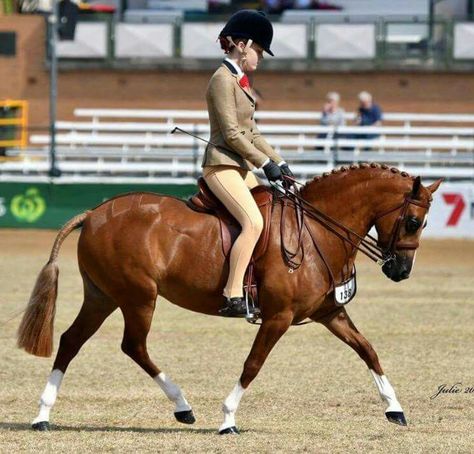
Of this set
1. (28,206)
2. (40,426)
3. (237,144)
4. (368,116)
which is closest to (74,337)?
(40,426)

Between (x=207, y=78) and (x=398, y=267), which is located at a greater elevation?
(x=398, y=267)

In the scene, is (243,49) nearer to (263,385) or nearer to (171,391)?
(171,391)

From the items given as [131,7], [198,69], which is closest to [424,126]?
[198,69]

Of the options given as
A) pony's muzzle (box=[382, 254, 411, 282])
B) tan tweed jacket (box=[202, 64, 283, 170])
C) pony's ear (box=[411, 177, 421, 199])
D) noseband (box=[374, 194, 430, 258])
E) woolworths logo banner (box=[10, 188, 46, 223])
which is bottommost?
woolworths logo banner (box=[10, 188, 46, 223])

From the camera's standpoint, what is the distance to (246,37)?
891 cm

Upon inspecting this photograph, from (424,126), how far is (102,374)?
65.5 ft

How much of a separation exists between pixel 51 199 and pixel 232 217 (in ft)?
53.6

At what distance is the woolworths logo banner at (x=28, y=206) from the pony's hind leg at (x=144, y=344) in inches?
640

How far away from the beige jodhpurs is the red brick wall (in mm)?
21938

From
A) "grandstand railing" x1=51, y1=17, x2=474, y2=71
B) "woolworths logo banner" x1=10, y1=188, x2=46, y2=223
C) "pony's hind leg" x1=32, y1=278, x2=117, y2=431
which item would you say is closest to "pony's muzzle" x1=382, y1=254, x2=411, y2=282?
"pony's hind leg" x1=32, y1=278, x2=117, y2=431

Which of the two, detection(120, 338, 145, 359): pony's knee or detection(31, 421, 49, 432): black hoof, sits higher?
detection(120, 338, 145, 359): pony's knee

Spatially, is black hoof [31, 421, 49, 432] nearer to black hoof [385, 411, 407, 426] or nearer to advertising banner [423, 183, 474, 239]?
black hoof [385, 411, 407, 426]

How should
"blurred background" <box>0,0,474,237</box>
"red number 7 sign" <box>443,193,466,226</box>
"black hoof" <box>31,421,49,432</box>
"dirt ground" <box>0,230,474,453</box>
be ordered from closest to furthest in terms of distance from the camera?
"dirt ground" <box>0,230,474,453</box>, "black hoof" <box>31,421,49,432</box>, "red number 7 sign" <box>443,193,466,226</box>, "blurred background" <box>0,0,474,237</box>

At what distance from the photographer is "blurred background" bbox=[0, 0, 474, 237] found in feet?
91.2
